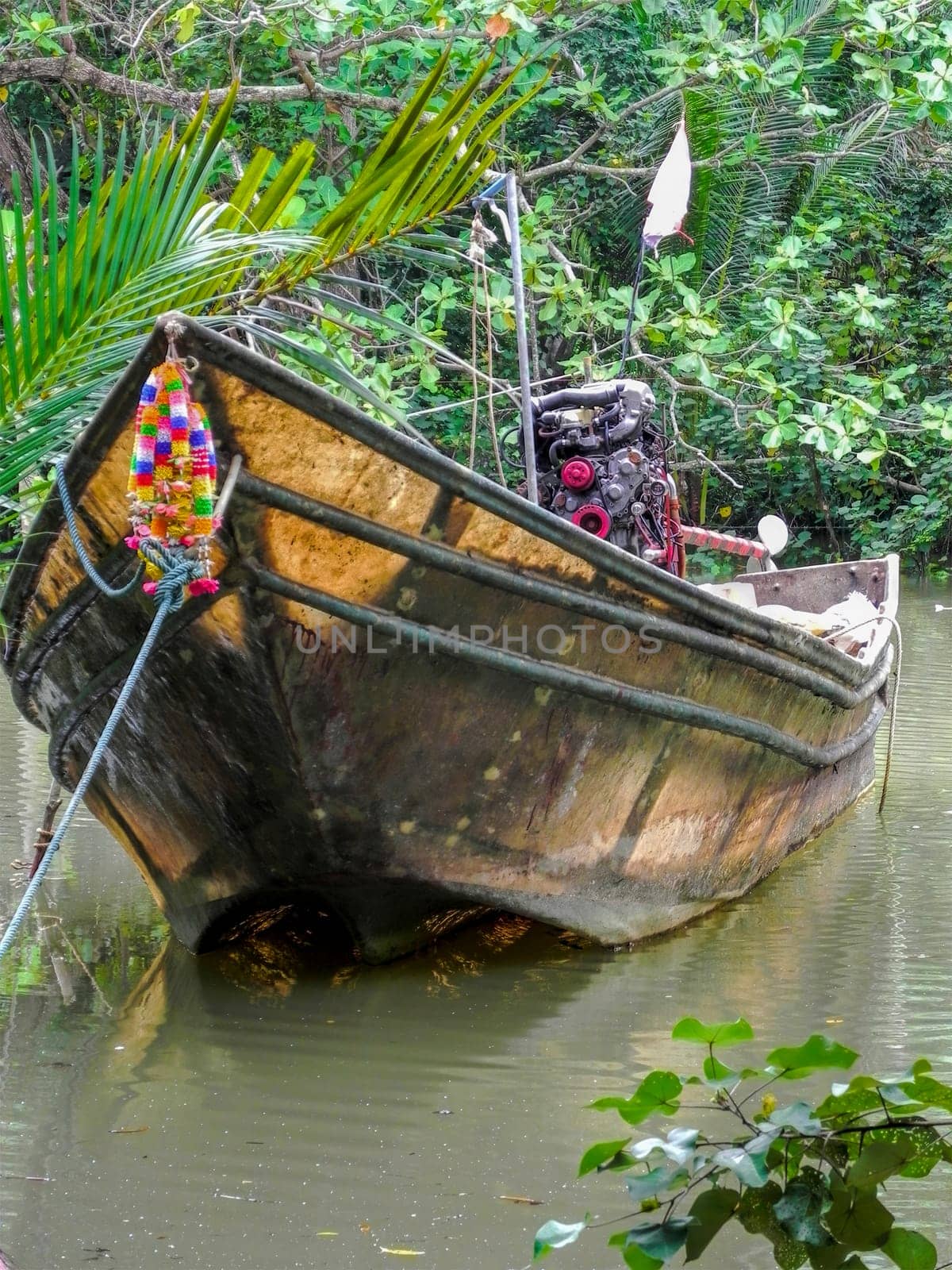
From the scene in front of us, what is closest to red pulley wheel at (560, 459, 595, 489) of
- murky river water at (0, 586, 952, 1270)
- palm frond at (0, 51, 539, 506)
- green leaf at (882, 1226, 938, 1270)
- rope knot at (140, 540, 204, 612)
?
murky river water at (0, 586, 952, 1270)

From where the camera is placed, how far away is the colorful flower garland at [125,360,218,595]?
Answer: 9.69ft

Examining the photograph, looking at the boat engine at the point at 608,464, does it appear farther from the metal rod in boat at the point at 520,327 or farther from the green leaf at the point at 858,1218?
the green leaf at the point at 858,1218

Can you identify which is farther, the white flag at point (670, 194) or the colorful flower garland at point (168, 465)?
the white flag at point (670, 194)

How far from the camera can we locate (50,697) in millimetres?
4164

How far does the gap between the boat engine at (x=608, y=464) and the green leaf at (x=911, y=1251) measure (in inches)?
153

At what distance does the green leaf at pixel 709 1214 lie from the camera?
1.39 meters

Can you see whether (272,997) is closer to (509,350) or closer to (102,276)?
(102,276)

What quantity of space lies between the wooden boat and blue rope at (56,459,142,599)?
4 cm

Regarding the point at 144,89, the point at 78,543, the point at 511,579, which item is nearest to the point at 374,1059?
the point at 511,579

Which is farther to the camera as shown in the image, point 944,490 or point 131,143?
point 944,490

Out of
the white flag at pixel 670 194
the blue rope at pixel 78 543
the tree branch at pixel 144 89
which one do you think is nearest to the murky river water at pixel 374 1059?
the blue rope at pixel 78 543

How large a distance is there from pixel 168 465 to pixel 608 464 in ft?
8.23

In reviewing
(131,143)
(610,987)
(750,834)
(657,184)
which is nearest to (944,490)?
(131,143)

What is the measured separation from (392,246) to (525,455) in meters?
1.35
